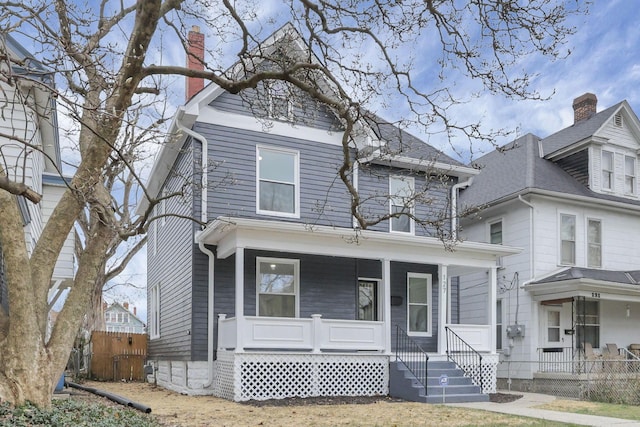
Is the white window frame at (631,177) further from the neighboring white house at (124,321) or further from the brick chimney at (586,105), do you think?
the neighboring white house at (124,321)

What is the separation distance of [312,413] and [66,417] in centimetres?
452

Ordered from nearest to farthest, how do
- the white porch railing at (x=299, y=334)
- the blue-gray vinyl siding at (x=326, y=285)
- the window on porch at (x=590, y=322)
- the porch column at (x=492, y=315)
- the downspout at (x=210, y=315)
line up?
1. the white porch railing at (x=299, y=334)
2. the downspout at (x=210, y=315)
3. the blue-gray vinyl siding at (x=326, y=285)
4. the porch column at (x=492, y=315)
5. the window on porch at (x=590, y=322)

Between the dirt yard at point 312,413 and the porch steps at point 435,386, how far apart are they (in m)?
0.43

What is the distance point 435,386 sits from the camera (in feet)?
41.2

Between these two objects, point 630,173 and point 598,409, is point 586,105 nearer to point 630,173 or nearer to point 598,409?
point 630,173

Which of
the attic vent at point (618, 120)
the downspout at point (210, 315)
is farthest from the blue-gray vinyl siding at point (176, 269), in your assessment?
the attic vent at point (618, 120)

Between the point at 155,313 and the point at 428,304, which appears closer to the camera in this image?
the point at 428,304

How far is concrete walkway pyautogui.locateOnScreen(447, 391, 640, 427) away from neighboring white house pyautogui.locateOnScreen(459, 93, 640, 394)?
12.1ft

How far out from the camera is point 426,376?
12.3 meters

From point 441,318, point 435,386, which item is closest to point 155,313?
point 441,318

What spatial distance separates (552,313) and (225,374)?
1007cm

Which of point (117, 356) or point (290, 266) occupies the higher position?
point (290, 266)

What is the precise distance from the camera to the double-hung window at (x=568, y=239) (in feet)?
58.9

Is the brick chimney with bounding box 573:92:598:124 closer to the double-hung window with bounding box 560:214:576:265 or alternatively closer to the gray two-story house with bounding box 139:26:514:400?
the double-hung window with bounding box 560:214:576:265
